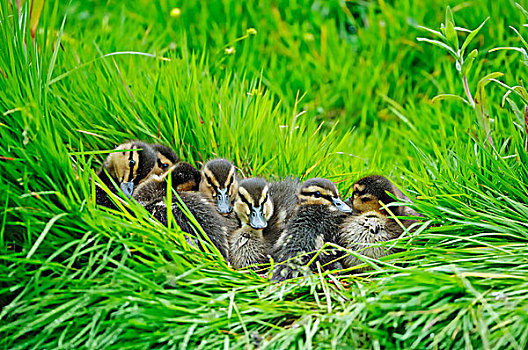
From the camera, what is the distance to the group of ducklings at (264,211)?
2.90 metres

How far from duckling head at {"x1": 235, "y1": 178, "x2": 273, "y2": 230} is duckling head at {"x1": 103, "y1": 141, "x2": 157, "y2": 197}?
51 cm

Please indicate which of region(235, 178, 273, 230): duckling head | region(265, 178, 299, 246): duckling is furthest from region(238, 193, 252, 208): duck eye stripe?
region(265, 178, 299, 246): duckling

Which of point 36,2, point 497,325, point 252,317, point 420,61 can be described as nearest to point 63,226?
point 252,317

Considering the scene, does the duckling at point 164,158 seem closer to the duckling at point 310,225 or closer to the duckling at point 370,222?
the duckling at point 310,225

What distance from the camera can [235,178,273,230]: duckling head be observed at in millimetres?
3064

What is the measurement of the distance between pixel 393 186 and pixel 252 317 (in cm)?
112

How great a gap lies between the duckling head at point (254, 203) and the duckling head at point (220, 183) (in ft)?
0.24

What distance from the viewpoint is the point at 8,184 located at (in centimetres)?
247

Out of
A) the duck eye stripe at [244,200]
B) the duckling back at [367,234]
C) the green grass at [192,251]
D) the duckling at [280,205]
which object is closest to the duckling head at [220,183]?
the duck eye stripe at [244,200]

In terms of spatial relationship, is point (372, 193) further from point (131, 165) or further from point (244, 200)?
point (131, 165)

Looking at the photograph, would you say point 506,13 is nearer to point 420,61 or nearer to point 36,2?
point 420,61

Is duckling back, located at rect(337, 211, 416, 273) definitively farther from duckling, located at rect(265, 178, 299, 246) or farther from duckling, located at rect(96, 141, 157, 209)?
duckling, located at rect(96, 141, 157, 209)

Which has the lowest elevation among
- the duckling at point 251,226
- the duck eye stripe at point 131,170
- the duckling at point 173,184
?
the duckling at point 251,226

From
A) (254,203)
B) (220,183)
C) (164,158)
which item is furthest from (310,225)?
(164,158)
